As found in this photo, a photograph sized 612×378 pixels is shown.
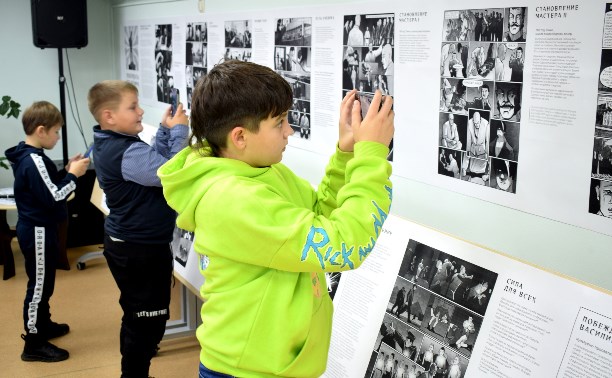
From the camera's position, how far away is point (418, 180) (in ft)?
8.12

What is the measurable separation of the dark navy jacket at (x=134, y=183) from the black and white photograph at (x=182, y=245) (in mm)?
587

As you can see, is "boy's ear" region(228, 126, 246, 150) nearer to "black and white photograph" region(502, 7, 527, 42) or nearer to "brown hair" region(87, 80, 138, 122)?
"black and white photograph" region(502, 7, 527, 42)

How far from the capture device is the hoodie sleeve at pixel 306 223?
1.47 metres

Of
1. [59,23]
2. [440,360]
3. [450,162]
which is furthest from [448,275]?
[59,23]

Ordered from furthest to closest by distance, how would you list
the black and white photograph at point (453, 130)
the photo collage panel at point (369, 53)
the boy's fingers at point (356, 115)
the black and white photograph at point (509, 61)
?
the photo collage panel at point (369, 53), the black and white photograph at point (453, 130), the black and white photograph at point (509, 61), the boy's fingers at point (356, 115)

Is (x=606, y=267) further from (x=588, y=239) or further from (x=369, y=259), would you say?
(x=369, y=259)

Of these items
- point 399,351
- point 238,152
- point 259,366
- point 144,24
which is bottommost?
point 399,351

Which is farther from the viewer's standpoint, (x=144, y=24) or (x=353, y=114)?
(x=144, y=24)

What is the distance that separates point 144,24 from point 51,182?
71.7 inches

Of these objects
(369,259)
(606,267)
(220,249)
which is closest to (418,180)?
(369,259)

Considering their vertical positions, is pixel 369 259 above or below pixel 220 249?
below

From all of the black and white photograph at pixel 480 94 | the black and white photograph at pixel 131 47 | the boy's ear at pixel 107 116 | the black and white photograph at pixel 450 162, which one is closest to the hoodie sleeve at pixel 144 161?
the boy's ear at pixel 107 116

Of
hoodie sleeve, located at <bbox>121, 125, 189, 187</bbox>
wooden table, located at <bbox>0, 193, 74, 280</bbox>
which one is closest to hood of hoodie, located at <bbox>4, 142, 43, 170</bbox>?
hoodie sleeve, located at <bbox>121, 125, 189, 187</bbox>

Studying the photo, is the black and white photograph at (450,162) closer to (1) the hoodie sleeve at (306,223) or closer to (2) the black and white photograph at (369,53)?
(2) the black and white photograph at (369,53)
